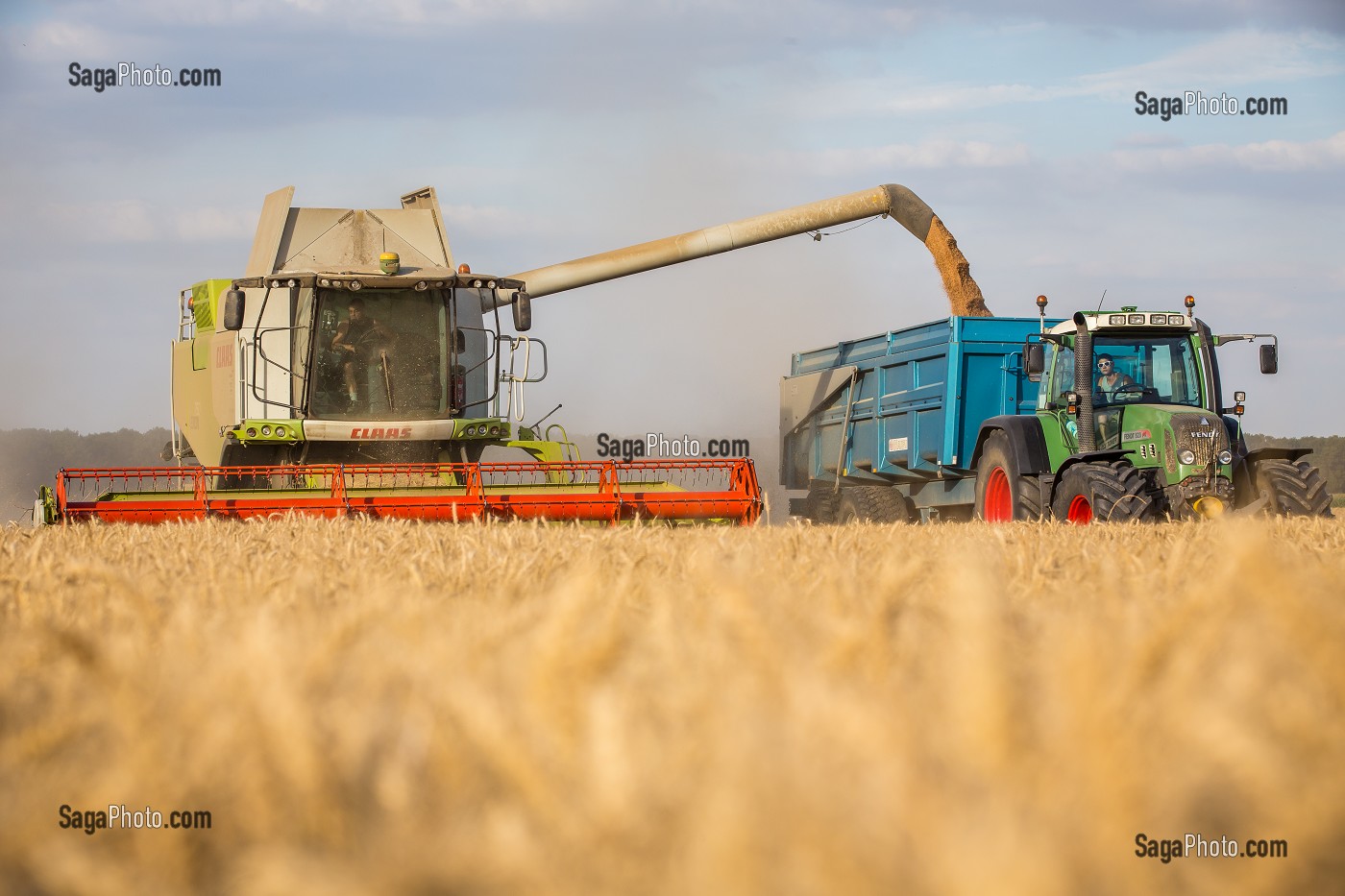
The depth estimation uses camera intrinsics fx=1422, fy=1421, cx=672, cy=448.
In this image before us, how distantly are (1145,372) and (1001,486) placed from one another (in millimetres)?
1426

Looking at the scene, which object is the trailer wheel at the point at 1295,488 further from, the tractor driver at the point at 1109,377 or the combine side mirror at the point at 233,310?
the combine side mirror at the point at 233,310

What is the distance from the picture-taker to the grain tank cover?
38.5ft

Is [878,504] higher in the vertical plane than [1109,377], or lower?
lower

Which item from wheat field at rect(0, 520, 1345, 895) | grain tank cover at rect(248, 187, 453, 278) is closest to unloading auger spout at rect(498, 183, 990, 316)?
grain tank cover at rect(248, 187, 453, 278)

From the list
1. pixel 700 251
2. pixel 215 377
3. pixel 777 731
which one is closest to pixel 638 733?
pixel 777 731

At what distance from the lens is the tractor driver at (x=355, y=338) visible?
1109 cm

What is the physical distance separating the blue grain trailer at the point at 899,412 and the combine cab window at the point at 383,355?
11.5 feet

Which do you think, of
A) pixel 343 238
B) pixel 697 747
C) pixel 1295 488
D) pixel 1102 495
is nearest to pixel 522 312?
pixel 343 238

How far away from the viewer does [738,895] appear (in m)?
A: 1.01

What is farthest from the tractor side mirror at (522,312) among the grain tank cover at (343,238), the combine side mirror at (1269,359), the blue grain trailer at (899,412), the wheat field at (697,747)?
the wheat field at (697,747)

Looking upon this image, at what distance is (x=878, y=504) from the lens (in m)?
14.0

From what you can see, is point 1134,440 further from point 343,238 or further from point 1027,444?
point 343,238

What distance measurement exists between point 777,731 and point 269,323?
33.9 feet

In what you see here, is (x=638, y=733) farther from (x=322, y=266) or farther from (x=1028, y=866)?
(x=322, y=266)
